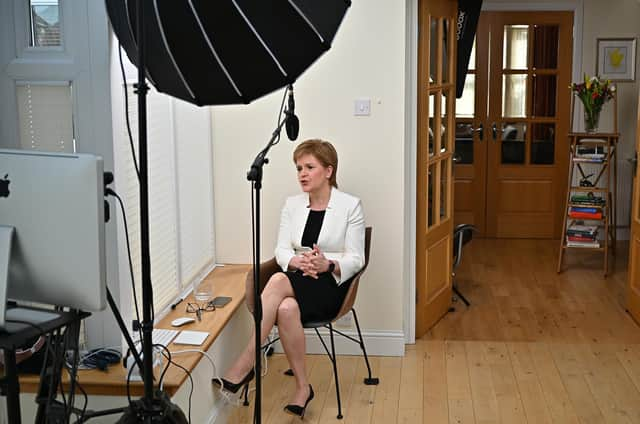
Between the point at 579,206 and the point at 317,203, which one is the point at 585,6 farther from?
the point at 317,203

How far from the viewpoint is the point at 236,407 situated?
13.0 feet

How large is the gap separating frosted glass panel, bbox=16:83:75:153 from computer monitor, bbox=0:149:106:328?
0.89 m

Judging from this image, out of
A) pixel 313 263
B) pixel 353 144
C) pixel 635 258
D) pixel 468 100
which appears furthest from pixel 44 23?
pixel 468 100

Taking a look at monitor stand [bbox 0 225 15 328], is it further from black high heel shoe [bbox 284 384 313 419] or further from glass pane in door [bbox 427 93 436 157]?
glass pane in door [bbox 427 93 436 157]

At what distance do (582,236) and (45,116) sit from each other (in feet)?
15.1

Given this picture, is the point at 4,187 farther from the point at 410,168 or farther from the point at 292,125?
the point at 410,168

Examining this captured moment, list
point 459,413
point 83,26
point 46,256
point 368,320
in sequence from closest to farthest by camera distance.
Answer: point 46,256
point 83,26
point 459,413
point 368,320

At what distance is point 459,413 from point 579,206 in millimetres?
3062

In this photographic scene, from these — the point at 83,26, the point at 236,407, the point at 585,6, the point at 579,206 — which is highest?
the point at 585,6

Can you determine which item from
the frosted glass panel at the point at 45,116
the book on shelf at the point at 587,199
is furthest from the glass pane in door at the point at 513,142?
the frosted glass panel at the point at 45,116

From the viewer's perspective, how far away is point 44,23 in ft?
9.61

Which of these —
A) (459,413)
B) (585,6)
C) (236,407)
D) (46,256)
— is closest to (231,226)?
(236,407)

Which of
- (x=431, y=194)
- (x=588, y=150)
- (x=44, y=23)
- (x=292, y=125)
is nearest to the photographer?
(x=292, y=125)

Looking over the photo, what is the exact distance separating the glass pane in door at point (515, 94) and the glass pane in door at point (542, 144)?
19cm
